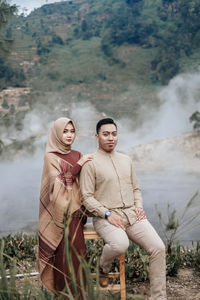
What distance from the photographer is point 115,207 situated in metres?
2.79

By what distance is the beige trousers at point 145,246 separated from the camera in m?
2.63

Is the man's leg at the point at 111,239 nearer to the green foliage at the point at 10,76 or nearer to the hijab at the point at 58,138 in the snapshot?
the hijab at the point at 58,138

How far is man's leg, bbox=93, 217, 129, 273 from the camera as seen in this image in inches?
103

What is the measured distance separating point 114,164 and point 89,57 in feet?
139

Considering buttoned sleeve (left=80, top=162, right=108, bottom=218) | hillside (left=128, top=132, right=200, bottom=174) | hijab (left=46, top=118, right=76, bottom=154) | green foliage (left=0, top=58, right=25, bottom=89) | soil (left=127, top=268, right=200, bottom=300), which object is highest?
green foliage (left=0, top=58, right=25, bottom=89)

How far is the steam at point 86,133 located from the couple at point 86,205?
9.05 metres

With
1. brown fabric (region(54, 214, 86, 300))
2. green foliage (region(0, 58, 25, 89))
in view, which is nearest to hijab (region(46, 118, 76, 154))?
brown fabric (region(54, 214, 86, 300))

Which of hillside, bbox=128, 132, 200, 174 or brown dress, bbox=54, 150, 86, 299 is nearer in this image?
brown dress, bbox=54, 150, 86, 299

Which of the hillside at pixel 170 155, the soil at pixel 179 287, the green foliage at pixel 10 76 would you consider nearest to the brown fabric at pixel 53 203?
the soil at pixel 179 287

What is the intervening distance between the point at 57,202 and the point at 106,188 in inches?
14.7

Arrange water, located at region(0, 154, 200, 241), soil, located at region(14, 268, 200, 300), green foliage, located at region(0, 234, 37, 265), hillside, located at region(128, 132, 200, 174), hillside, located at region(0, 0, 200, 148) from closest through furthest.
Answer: soil, located at region(14, 268, 200, 300) → green foliage, located at region(0, 234, 37, 265) → water, located at region(0, 154, 200, 241) → hillside, located at region(128, 132, 200, 174) → hillside, located at region(0, 0, 200, 148)

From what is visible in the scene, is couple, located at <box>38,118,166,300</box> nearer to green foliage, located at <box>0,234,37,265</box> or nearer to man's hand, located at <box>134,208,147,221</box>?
man's hand, located at <box>134,208,147,221</box>

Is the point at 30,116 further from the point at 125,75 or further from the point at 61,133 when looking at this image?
the point at 61,133

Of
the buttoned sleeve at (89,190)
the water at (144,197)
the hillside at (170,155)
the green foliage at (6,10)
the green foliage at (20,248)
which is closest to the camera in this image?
the buttoned sleeve at (89,190)
